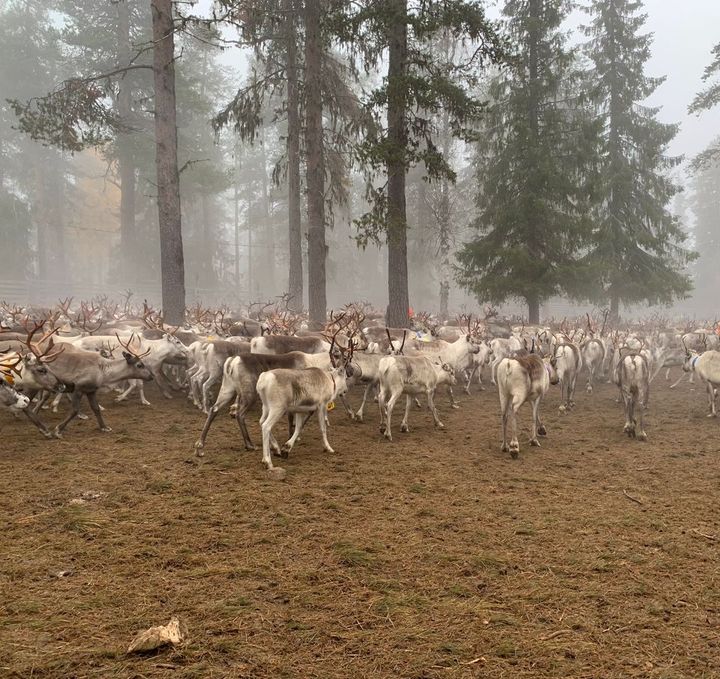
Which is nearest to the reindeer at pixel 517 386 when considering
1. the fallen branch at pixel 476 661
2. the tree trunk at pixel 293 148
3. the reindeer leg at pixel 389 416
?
the reindeer leg at pixel 389 416

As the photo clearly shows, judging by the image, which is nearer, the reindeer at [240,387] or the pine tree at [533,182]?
the reindeer at [240,387]

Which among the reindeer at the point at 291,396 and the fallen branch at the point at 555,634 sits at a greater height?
the reindeer at the point at 291,396

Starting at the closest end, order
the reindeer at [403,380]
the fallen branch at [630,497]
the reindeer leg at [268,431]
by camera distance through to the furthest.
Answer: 1. the fallen branch at [630,497]
2. the reindeer leg at [268,431]
3. the reindeer at [403,380]

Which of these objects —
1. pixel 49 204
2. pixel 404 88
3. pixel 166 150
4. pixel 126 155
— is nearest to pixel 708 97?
pixel 404 88

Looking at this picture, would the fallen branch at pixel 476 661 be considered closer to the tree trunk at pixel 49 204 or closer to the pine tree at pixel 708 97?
the pine tree at pixel 708 97

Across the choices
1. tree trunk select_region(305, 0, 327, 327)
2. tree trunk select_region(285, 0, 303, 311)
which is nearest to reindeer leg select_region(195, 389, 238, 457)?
tree trunk select_region(305, 0, 327, 327)

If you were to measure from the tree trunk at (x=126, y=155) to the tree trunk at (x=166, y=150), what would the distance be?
18867 mm

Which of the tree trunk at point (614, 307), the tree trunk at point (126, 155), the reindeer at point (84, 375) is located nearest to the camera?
the reindeer at point (84, 375)

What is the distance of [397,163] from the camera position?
13.8 m

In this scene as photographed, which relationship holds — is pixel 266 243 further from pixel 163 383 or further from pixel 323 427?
pixel 323 427

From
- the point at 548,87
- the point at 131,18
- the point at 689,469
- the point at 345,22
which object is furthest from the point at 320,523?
the point at 131,18

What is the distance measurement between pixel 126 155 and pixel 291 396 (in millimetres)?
32371

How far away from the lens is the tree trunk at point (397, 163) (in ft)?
44.1

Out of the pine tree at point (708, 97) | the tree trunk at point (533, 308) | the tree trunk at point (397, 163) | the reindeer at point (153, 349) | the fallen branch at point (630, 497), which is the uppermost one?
the pine tree at point (708, 97)
